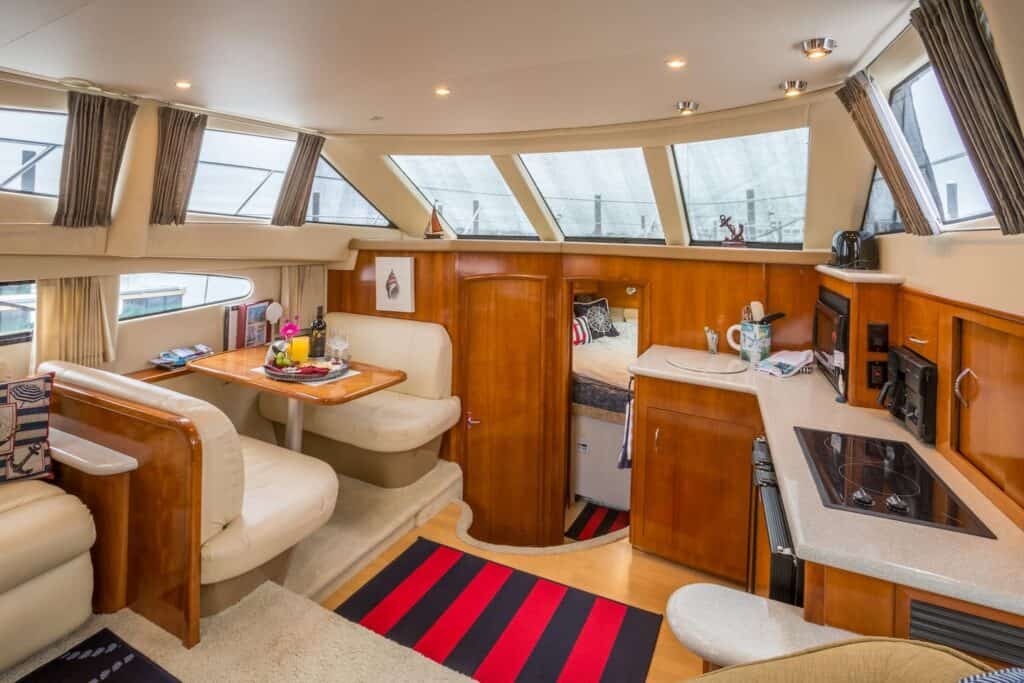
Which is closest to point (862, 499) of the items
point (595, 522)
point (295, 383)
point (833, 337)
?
point (833, 337)

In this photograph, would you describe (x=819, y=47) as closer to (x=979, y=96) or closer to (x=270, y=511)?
(x=979, y=96)

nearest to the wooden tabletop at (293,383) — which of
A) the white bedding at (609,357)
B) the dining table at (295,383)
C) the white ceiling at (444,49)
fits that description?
the dining table at (295,383)

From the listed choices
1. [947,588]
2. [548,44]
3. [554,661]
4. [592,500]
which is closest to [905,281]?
[947,588]

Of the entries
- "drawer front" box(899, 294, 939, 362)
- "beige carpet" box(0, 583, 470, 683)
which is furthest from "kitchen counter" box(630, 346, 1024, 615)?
"beige carpet" box(0, 583, 470, 683)

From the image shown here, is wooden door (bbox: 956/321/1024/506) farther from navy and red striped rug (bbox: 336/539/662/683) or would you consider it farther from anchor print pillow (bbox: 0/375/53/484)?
anchor print pillow (bbox: 0/375/53/484)

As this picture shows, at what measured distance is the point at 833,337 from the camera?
252 centimetres

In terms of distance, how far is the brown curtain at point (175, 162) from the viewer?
285 centimetres

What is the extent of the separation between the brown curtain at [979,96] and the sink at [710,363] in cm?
153

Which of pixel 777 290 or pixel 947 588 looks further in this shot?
pixel 777 290

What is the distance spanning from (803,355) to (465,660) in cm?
228

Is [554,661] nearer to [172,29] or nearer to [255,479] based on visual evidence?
[255,479]

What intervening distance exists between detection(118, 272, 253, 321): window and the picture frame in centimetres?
92

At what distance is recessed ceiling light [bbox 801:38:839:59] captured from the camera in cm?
183

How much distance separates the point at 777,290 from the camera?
10.3 ft
